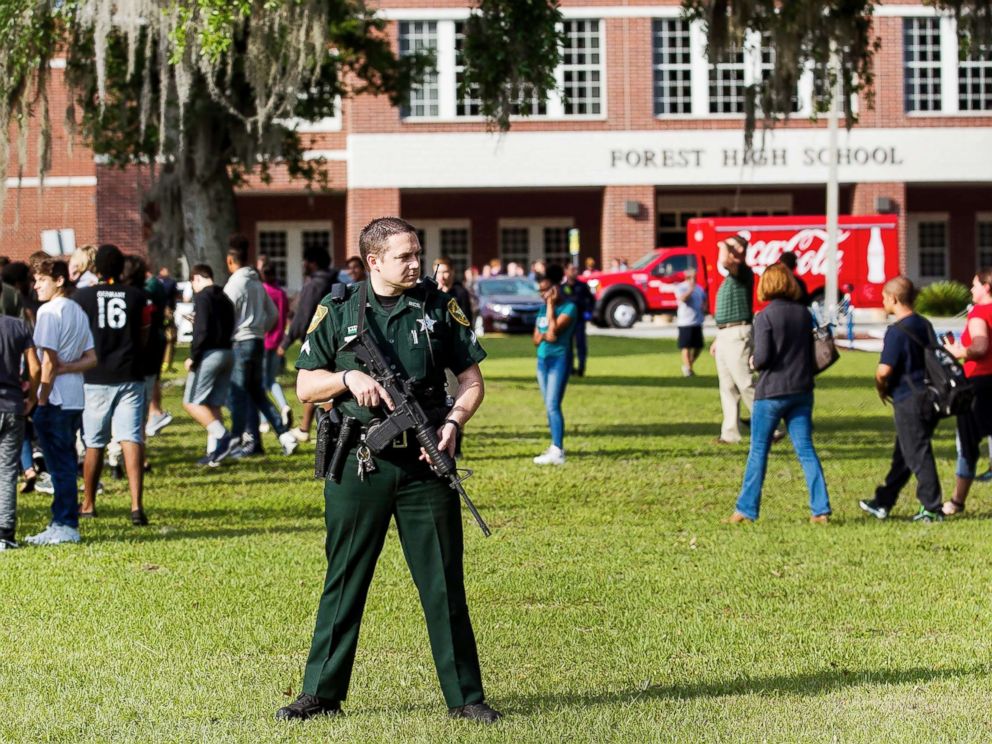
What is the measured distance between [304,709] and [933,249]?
159ft

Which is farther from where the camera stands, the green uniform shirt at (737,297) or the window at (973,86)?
the window at (973,86)

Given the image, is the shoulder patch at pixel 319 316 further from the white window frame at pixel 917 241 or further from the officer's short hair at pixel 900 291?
the white window frame at pixel 917 241

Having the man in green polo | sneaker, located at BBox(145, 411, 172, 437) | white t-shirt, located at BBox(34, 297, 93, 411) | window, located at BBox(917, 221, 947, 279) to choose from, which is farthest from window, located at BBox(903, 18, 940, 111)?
white t-shirt, located at BBox(34, 297, 93, 411)

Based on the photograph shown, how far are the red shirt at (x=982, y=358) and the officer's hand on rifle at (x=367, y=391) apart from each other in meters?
6.95

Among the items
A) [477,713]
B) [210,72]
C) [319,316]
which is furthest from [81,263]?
[477,713]

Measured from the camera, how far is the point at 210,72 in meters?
16.3

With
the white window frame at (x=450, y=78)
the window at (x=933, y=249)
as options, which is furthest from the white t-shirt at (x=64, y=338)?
the window at (x=933, y=249)

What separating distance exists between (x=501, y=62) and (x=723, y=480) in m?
6.61

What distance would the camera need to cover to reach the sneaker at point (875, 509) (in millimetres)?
11392

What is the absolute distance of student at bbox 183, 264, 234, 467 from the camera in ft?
47.3

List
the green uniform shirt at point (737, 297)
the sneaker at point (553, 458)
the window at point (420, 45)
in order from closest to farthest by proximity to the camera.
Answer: the sneaker at point (553, 458)
the green uniform shirt at point (737, 297)
the window at point (420, 45)

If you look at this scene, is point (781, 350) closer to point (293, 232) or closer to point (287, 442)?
point (287, 442)

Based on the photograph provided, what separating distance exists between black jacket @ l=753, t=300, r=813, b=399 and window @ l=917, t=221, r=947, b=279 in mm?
42714

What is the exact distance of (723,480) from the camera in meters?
13.6
